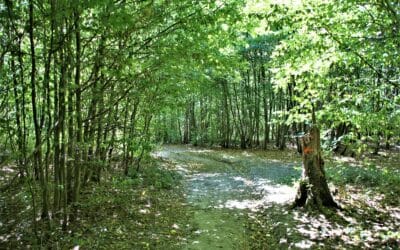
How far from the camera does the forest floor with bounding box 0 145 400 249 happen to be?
6406mm

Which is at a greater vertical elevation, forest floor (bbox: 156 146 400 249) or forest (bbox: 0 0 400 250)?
forest (bbox: 0 0 400 250)

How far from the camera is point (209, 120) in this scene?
112ft

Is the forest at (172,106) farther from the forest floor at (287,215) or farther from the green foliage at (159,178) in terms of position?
the green foliage at (159,178)

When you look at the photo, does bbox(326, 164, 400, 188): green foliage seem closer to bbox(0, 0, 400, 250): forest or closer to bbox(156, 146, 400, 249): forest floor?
bbox(156, 146, 400, 249): forest floor

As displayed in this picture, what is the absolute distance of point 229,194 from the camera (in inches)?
436

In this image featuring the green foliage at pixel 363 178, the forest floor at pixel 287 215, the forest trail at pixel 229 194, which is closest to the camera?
the forest floor at pixel 287 215

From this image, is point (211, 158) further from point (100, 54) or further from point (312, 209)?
point (100, 54)

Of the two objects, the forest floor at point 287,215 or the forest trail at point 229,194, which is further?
the forest trail at point 229,194

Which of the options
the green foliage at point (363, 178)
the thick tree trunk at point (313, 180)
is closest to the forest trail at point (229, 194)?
the thick tree trunk at point (313, 180)

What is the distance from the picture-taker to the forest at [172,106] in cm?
493

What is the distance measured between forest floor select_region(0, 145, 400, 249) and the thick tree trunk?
1.24ft

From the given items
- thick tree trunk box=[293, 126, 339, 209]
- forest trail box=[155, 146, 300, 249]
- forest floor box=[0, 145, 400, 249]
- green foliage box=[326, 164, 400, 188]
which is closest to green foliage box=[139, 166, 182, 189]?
forest floor box=[0, 145, 400, 249]

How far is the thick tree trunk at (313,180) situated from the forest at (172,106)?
0.10 ft

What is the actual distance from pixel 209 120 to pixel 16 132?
97.3ft
